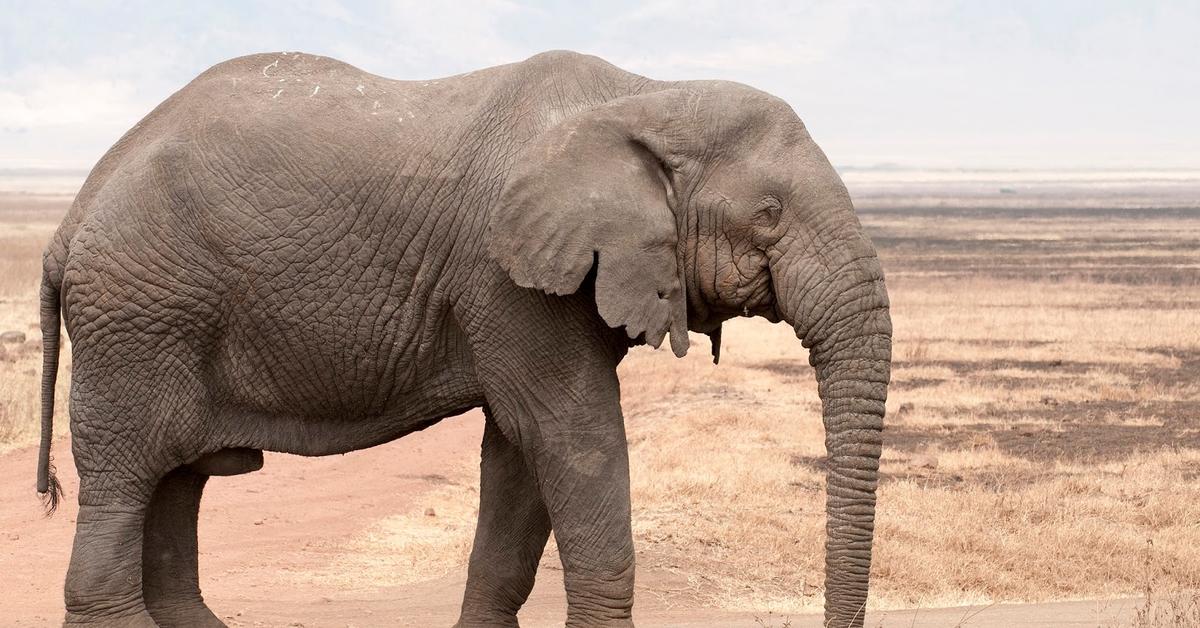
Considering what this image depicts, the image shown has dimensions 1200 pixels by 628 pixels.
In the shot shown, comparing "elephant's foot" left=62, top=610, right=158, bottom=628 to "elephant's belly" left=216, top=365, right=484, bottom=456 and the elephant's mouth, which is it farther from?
the elephant's mouth

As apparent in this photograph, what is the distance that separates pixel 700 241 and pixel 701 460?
9.23 meters

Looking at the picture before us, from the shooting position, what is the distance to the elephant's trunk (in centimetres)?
702

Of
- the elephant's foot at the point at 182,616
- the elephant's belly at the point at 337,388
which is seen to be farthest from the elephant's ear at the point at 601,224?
the elephant's foot at the point at 182,616

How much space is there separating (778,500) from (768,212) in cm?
794

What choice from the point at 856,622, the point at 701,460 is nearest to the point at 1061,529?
the point at 701,460

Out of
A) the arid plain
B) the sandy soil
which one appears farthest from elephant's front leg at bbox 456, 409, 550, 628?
the arid plain

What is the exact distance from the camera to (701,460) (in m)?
16.4

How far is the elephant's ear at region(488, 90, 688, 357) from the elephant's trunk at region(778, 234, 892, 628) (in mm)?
609

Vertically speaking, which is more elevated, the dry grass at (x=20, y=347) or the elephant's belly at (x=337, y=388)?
the elephant's belly at (x=337, y=388)

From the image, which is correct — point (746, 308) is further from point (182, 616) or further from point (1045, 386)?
point (1045, 386)

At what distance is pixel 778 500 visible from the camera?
14.9 m

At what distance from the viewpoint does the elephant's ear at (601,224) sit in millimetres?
7105

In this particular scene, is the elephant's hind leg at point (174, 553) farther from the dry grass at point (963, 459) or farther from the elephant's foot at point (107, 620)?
the dry grass at point (963, 459)

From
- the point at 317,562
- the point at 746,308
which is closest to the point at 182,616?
the point at 746,308
